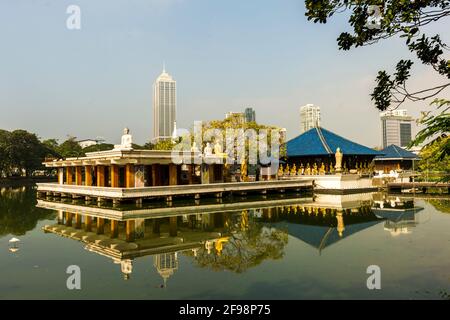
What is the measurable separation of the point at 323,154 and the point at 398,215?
848 inches

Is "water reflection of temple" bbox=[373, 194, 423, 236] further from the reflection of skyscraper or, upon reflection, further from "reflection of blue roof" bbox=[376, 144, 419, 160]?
"reflection of blue roof" bbox=[376, 144, 419, 160]

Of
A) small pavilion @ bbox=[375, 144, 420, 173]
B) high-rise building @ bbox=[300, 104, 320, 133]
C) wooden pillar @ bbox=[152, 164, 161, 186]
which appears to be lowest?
wooden pillar @ bbox=[152, 164, 161, 186]

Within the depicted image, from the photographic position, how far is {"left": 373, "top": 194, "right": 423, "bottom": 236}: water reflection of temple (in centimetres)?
1549

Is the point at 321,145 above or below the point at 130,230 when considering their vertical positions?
above

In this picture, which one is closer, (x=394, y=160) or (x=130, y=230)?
(x=130, y=230)

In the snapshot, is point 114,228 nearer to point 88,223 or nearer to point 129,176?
point 88,223

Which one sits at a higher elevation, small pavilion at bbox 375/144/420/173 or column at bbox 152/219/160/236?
small pavilion at bbox 375/144/420/173

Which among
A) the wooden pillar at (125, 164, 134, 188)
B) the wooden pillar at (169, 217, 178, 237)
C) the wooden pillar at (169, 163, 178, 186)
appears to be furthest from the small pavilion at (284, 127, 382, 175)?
the wooden pillar at (169, 217, 178, 237)

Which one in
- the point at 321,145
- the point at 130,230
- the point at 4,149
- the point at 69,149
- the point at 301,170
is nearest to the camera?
the point at 130,230

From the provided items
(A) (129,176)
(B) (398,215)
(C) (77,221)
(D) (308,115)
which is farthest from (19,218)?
(D) (308,115)

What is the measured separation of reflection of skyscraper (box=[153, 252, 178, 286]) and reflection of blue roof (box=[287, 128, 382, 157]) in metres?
32.0

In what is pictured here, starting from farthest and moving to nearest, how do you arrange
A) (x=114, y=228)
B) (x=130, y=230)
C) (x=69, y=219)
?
1. (x=69, y=219)
2. (x=114, y=228)
3. (x=130, y=230)

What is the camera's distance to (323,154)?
40.9 m

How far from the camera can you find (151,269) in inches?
388
